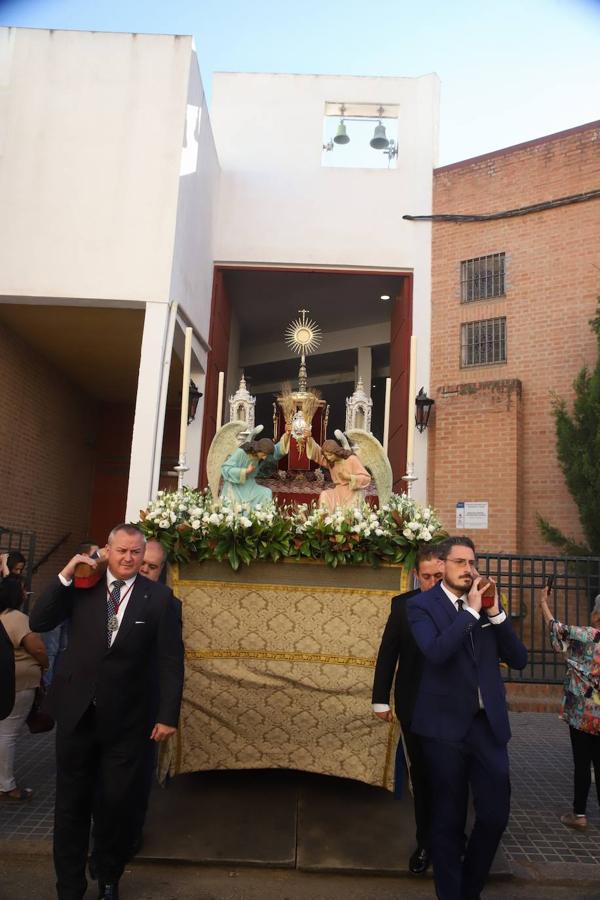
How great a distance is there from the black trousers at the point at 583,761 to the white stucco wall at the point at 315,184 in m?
7.80

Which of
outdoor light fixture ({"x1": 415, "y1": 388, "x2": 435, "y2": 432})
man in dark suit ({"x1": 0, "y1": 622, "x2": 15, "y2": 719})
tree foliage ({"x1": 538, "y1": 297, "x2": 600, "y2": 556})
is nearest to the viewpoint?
man in dark suit ({"x1": 0, "y1": 622, "x2": 15, "y2": 719})

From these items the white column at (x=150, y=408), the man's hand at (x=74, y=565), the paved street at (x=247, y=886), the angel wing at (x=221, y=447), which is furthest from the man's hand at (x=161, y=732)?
the white column at (x=150, y=408)

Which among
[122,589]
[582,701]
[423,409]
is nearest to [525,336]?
[423,409]

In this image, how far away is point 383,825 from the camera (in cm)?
414

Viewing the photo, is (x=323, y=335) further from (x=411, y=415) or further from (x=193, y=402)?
(x=411, y=415)

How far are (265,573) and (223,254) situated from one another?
28.2 ft

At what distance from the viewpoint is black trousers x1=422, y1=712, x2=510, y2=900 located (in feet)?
9.61

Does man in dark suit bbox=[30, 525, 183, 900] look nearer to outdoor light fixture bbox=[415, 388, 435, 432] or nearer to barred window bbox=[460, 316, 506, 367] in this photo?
outdoor light fixture bbox=[415, 388, 435, 432]

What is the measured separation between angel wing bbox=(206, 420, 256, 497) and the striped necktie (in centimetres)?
265

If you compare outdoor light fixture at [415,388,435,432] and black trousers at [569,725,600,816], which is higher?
outdoor light fixture at [415,388,435,432]

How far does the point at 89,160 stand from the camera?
9.12m

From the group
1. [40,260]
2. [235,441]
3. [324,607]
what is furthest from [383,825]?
[40,260]

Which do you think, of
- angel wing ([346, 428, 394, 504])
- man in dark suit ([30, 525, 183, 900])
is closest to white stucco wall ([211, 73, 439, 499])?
angel wing ([346, 428, 394, 504])

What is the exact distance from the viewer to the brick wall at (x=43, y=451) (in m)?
10.8
